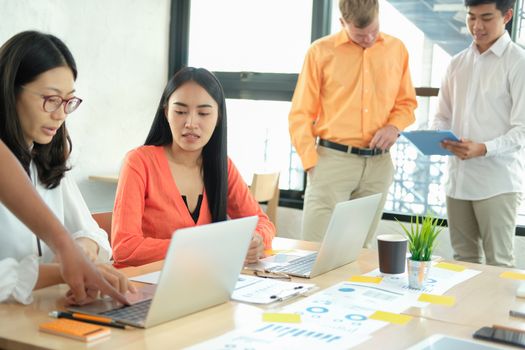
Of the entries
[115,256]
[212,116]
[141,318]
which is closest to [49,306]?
[141,318]

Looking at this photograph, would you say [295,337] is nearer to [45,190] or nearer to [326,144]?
[45,190]

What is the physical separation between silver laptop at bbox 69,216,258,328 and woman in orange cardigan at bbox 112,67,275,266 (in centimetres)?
60

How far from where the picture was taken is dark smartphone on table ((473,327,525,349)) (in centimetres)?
151

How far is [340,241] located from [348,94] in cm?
159

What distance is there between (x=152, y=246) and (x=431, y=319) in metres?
0.94

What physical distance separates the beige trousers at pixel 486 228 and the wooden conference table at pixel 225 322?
4.27ft

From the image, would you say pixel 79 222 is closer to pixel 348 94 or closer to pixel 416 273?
pixel 416 273

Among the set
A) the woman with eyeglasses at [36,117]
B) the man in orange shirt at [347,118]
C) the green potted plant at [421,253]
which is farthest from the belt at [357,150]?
the woman with eyeglasses at [36,117]

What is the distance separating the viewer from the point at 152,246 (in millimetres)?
2268

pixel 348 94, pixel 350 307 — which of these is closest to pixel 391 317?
pixel 350 307

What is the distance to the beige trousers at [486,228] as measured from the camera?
3.33 m

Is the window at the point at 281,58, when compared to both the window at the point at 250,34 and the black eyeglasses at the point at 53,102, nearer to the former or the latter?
the window at the point at 250,34

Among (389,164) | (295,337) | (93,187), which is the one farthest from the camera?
(93,187)

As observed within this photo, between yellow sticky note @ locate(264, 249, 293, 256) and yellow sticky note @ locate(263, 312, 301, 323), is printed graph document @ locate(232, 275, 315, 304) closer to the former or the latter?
yellow sticky note @ locate(263, 312, 301, 323)
